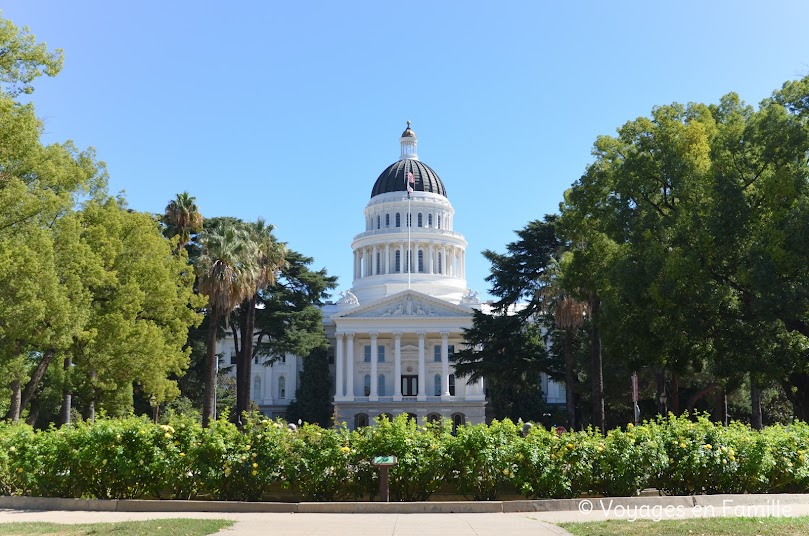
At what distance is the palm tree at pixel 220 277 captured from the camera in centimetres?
3856

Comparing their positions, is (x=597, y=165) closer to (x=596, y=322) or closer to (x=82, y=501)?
(x=596, y=322)

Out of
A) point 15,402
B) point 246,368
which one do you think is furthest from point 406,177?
point 15,402

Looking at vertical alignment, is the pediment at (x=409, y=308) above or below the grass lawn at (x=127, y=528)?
above

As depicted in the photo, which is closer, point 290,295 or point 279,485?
point 279,485

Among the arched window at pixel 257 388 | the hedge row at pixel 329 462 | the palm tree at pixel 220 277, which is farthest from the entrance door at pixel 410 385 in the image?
the hedge row at pixel 329 462

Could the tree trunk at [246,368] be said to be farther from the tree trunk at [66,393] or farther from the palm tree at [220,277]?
the tree trunk at [66,393]

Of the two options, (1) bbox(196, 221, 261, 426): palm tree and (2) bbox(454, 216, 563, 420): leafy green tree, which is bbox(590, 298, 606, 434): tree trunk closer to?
(2) bbox(454, 216, 563, 420): leafy green tree

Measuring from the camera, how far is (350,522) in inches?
565

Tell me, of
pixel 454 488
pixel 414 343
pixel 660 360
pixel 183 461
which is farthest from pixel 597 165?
pixel 414 343

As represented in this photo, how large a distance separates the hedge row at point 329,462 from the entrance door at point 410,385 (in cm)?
6947

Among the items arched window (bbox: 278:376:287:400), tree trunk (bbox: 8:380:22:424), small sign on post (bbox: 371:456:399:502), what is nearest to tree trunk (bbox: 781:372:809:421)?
small sign on post (bbox: 371:456:399:502)

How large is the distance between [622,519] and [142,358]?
23.1 metres

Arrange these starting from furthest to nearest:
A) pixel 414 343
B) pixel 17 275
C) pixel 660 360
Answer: pixel 414 343 → pixel 660 360 → pixel 17 275

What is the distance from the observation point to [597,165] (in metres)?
35.4
